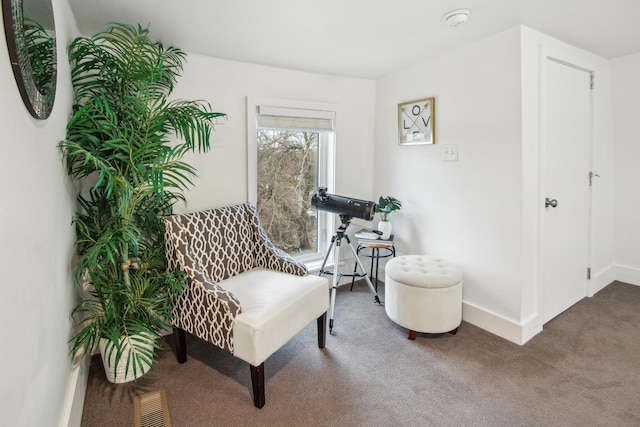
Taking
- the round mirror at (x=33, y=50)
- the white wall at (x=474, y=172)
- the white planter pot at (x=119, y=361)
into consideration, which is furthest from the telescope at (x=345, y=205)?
the round mirror at (x=33, y=50)

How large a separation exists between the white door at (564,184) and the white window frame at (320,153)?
1.72 m

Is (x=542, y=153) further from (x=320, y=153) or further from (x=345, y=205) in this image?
(x=320, y=153)

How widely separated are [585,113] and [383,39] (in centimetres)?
185

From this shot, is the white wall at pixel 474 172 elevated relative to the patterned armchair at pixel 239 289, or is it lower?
elevated

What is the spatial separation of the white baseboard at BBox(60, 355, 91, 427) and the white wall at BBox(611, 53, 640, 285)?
14.8 ft

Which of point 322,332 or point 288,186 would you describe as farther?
point 288,186

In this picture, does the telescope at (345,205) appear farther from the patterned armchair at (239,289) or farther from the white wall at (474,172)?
the white wall at (474,172)

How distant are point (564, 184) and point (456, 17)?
159 centimetres

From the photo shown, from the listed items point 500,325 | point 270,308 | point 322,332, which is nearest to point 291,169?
point 322,332

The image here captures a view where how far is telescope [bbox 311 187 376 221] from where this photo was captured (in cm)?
255

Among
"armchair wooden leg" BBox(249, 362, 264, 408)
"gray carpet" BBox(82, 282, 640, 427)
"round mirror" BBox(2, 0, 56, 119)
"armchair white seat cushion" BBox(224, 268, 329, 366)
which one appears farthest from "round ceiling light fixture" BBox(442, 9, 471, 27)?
"armchair wooden leg" BBox(249, 362, 264, 408)

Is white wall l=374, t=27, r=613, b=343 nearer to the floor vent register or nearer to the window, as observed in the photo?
the window

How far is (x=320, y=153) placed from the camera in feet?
11.0

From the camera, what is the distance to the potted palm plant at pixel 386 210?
3066mm
